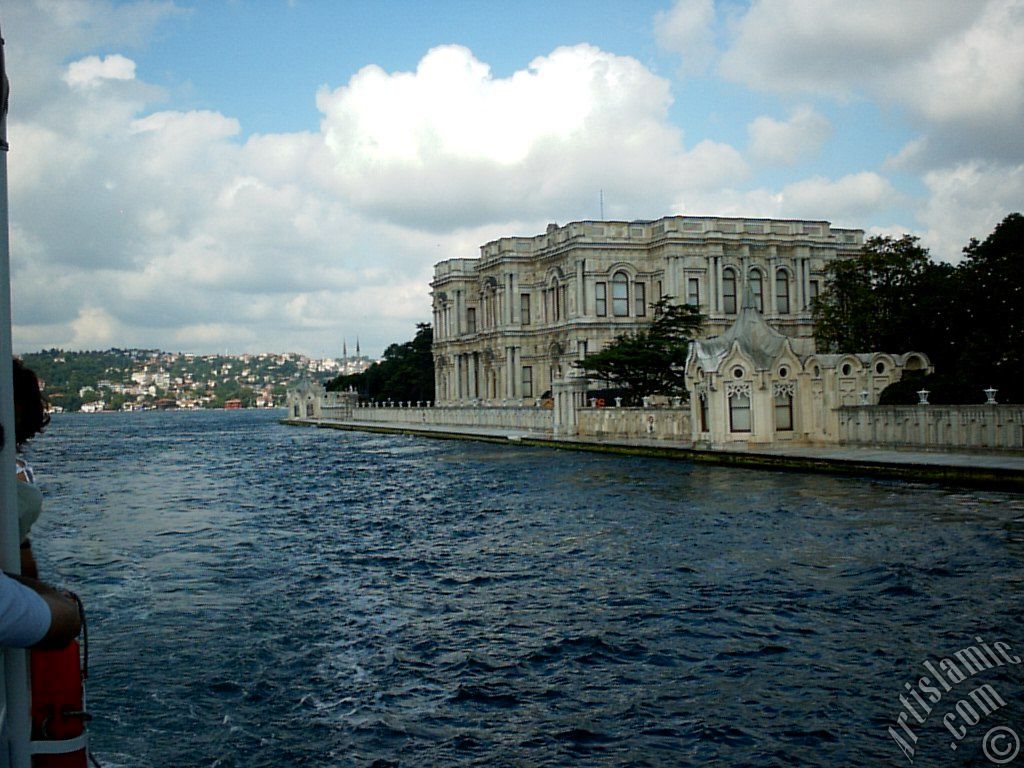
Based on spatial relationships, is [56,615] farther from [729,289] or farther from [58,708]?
[729,289]

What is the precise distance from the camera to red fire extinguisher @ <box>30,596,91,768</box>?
2836 millimetres

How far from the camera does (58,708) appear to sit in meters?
2.88

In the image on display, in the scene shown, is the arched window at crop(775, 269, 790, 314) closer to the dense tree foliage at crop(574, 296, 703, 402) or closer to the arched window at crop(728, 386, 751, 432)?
the dense tree foliage at crop(574, 296, 703, 402)

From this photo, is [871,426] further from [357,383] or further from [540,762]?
[357,383]

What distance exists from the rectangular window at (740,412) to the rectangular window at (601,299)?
91.8 ft

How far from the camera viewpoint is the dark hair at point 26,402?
300cm

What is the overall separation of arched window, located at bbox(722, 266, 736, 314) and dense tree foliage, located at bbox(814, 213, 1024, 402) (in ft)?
46.2

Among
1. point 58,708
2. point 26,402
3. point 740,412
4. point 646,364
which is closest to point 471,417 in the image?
point 646,364

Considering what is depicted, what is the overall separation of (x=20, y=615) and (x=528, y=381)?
55819mm

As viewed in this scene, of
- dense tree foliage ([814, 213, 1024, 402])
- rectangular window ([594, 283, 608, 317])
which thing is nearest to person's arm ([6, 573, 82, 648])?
dense tree foliage ([814, 213, 1024, 402])

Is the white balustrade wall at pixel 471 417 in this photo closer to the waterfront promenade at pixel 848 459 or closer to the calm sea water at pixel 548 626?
the waterfront promenade at pixel 848 459

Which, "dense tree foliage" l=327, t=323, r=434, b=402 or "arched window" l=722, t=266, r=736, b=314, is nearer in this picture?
"arched window" l=722, t=266, r=736, b=314

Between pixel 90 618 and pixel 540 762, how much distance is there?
17.8ft

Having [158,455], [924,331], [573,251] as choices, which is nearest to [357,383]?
[573,251]
